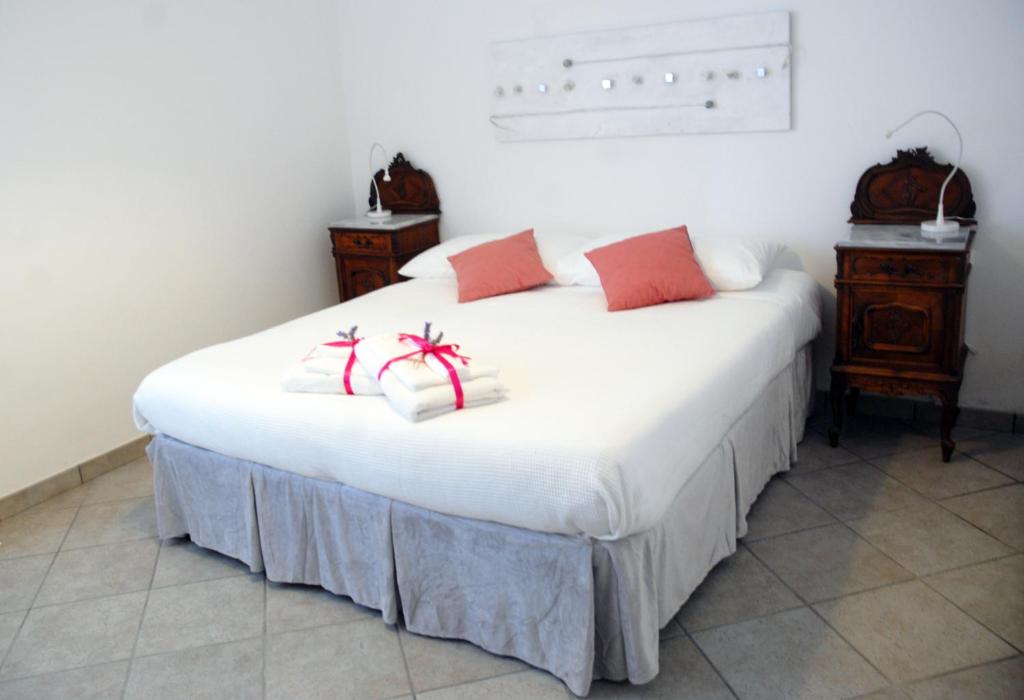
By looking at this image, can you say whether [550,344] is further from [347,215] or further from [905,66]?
[347,215]

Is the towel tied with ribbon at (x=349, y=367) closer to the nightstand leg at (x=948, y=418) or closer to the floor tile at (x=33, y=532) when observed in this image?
the floor tile at (x=33, y=532)

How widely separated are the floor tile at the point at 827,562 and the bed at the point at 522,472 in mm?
140

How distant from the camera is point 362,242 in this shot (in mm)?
4172

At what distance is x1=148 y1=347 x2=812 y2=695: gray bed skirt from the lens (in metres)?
1.96

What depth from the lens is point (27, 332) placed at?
10.2ft

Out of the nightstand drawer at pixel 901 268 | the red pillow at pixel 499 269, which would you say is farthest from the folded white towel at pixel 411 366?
the nightstand drawer at pixel 901 268

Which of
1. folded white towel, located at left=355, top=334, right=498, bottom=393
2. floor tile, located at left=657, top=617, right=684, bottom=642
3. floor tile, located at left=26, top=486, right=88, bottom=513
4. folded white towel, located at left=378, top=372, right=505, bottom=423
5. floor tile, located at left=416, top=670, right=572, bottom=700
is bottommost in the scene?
floor tile, located at left=416, top=670, right=572, bottom=700

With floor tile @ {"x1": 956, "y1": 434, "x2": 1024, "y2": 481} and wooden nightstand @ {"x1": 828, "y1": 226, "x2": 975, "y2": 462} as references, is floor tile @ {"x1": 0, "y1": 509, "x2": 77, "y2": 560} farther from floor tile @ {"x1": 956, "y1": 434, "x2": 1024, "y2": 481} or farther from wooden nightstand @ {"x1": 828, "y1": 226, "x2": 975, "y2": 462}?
floor tile @ {"x1": 956, "y1": 434, "x2": 1024, "y2": 481}

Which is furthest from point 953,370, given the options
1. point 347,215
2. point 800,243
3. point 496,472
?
point 347,215

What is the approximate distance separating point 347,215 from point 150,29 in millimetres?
1370

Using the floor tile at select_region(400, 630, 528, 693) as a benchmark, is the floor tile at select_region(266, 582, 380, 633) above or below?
above

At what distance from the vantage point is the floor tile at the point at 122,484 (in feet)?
10.6

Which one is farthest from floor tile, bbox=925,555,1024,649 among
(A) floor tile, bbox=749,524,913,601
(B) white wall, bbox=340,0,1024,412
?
(B) white wall, bbox=340,0,1024,412

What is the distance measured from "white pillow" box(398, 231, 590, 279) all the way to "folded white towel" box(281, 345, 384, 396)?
134cm
